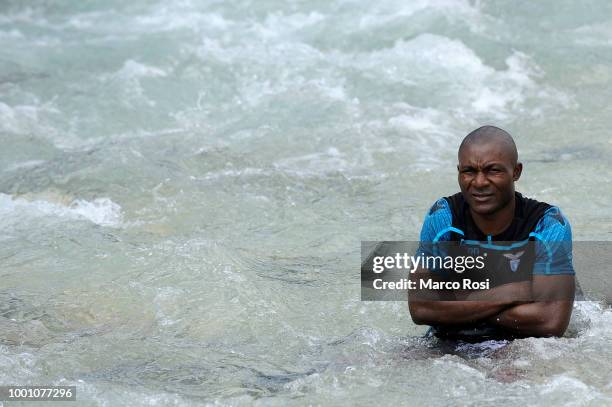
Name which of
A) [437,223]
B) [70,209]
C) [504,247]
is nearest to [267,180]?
[70,209]

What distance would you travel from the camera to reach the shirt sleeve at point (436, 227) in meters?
4.05

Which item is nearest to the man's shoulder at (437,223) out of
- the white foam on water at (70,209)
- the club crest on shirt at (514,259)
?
the club crest on shirt at (514,259)

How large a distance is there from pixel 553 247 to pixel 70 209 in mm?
3893

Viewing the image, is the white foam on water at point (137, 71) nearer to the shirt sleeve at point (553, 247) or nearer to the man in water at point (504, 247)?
the man in water at point (504, 247)

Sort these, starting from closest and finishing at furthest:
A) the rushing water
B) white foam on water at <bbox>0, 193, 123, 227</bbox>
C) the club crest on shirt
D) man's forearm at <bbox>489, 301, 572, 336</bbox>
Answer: man's forearm at <bbox>489, 301, 572, 336</bbox>, the club crest on shirt, the rushing water, white foam on water at <bbox>0, 193, 123, 227</bbox>

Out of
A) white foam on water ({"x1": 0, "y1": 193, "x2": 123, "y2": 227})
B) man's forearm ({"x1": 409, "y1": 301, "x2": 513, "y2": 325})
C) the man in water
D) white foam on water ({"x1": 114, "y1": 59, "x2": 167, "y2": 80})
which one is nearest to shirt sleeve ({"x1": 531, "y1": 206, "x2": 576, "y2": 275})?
the man in water

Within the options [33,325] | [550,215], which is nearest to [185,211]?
[33,325]

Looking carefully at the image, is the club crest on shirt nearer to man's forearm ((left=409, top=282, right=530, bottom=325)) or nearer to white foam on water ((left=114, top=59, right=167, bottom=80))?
man's forearm ((left=409, top=282, right=530, bottom=325))

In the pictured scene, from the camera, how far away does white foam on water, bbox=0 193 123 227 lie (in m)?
6.55

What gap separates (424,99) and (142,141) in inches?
103

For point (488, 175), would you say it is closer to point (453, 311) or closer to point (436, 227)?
point (436, 227)

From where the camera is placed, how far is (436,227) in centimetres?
406

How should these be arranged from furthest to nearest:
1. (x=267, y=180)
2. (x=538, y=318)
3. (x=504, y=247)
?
(x=267, y=180) → (x=504, y=247) → (x=538, y=318)

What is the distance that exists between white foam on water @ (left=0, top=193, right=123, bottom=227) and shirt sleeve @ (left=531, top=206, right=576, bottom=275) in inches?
130
